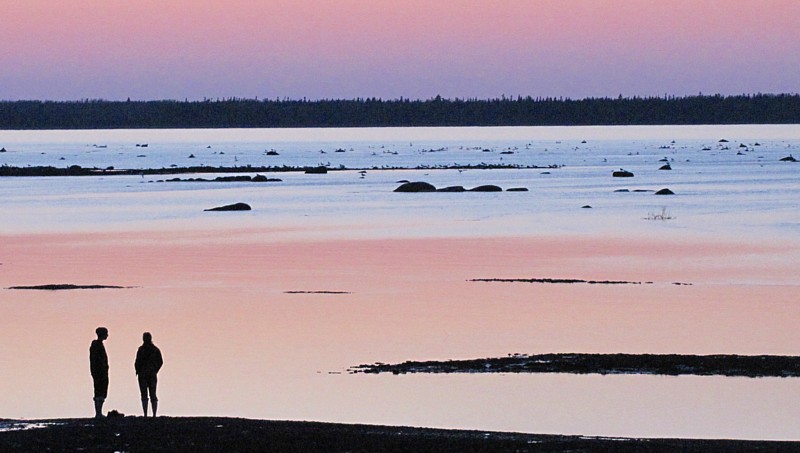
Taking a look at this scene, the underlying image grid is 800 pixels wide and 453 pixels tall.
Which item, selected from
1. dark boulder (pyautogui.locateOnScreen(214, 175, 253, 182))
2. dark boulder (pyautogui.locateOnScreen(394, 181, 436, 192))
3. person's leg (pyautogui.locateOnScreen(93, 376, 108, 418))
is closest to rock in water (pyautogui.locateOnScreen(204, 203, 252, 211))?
dark boulder (pyautogui.locateOnScreen(394, 181, 436, 192))

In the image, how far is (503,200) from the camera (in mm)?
85812

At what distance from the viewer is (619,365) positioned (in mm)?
25859

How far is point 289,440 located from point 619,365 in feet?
30.7

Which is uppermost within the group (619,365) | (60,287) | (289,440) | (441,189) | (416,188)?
(289,440)

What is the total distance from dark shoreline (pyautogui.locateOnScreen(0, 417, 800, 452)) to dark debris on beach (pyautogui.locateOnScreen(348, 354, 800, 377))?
6302 millimetres

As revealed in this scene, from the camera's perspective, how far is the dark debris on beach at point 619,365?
25.3 metres

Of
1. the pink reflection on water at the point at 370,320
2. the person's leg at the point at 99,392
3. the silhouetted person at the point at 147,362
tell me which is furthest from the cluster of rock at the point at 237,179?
the silhouetted person at the point at 147,362

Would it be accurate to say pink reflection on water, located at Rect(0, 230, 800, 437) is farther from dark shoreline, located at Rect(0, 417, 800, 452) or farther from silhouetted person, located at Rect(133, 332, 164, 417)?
silhouetted person, located at Rect(133, 332, 164, 417)

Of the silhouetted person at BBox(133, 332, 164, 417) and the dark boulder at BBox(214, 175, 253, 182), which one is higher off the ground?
the silhouetted person at BBox(133, 332, 164, 417)

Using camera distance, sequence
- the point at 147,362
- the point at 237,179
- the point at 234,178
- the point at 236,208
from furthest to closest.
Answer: the point at 234,178 < the point at 237,179 < the point at 236,208 < the point at 147,362

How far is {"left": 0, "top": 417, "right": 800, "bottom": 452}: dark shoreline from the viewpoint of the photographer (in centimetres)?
1745

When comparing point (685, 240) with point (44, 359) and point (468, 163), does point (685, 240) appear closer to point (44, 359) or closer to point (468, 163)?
point (44, 359)

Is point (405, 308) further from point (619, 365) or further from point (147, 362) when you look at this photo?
point (147, 362)

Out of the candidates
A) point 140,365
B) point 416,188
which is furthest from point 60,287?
point 416,188
